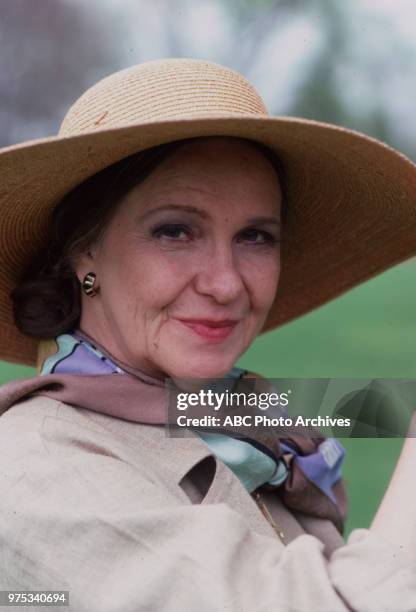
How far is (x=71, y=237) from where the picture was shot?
1.46 metres

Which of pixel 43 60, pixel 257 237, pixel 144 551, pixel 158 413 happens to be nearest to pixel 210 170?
pixel 257 237

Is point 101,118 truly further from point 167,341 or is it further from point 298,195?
point 298,195

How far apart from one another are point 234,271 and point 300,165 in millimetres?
296

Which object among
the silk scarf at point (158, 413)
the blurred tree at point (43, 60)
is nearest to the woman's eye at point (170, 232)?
the silk scarf at point (158, 413)

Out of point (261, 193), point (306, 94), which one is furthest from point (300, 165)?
point (306, 94)

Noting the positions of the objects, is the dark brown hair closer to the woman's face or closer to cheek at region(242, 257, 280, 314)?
the woman's face

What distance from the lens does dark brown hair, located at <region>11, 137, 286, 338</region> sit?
1339mm

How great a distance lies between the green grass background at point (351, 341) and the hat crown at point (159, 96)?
1.16 m

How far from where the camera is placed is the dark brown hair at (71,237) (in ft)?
4.39

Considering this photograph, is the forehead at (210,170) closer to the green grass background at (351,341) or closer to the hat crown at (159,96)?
the hat crown at (159,96)

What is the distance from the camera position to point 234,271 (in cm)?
134

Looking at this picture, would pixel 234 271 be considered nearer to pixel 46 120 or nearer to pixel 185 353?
pixel 185 353

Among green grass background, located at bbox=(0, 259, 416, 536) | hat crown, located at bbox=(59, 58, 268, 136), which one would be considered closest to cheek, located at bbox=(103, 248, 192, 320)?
hat crown, located at bbox=(59, 58, 268, 136)

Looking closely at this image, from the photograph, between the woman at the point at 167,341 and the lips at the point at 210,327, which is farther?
the lips at the point at 210,327
